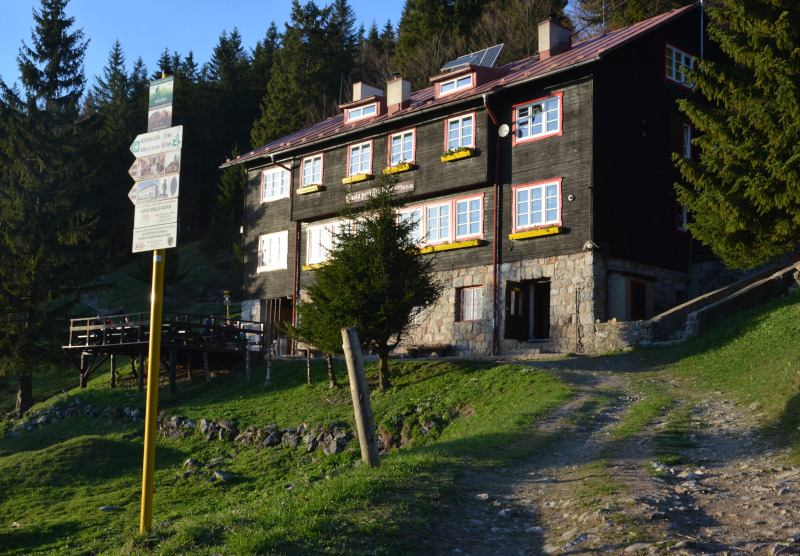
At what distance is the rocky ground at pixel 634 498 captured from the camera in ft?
29.2

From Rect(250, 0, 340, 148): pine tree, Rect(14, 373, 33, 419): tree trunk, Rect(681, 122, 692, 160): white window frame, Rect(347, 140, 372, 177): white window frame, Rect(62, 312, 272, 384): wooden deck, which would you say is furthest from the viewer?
Rect(250, 0, 340, 148): pine tree

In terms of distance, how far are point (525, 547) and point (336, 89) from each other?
60672 millimetres

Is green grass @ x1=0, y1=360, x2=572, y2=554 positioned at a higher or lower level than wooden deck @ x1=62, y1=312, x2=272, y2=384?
lower

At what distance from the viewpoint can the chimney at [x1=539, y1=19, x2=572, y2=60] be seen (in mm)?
32281

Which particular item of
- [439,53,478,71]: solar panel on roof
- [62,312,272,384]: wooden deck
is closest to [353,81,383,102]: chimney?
[439,53,478,71]: solar panel on roof

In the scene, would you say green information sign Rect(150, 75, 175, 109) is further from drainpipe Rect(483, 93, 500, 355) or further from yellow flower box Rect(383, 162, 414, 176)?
yellow flower box Rect(383, 162, 414, 176)

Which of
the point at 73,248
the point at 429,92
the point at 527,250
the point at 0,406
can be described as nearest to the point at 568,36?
the point at 429,92

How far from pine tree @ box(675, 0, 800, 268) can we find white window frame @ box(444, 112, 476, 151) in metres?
12.4

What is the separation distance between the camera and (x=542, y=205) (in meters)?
28.9

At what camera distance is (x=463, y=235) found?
31.0 metres

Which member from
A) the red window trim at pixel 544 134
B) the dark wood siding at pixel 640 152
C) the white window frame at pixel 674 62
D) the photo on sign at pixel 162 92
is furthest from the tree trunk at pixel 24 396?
the white window frame at pixel 674 62

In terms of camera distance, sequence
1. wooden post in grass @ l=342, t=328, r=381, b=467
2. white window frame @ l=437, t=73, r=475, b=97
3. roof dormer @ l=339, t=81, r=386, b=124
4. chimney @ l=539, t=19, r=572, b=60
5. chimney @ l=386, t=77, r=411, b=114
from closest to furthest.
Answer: wooden post in grass @ l=342, t=328, r=381, b=467, white window frame @ l=437, t=73, r=475, b=97, chimney @ l=539, t=19, r=572, b=60, chimney @ l=386, t=77, r=411, b=114, roof dormer @ l=339, t=81, r=386, b=124

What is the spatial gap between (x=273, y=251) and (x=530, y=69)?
49.1ft

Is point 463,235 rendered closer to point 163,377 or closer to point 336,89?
point 163,377
